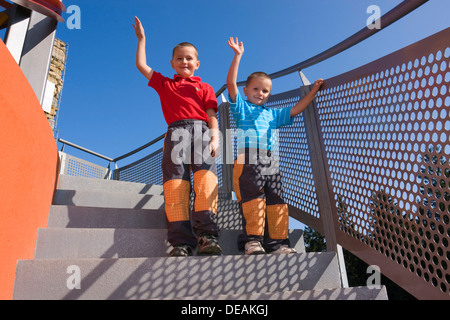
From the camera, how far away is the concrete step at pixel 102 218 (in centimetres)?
218

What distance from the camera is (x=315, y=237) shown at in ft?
89.8

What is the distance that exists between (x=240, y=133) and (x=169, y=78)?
28.0 inches

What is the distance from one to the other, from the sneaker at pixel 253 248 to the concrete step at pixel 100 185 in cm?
182

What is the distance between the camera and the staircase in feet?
4.93

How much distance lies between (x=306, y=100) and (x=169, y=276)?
1599mm

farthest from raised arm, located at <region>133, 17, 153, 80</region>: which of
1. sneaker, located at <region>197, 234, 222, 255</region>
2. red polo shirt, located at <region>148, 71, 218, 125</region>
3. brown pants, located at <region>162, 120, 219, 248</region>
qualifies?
sneaker, located at <region>197, 234, 222, 255</region>

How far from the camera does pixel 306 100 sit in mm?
2434

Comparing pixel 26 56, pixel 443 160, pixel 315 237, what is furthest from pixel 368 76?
pixel 315 237

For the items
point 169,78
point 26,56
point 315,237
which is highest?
point 26,56

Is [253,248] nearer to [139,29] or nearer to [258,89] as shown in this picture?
[258,89]

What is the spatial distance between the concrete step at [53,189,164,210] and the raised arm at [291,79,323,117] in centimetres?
144

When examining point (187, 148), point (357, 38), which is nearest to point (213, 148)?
point (187, 148)
